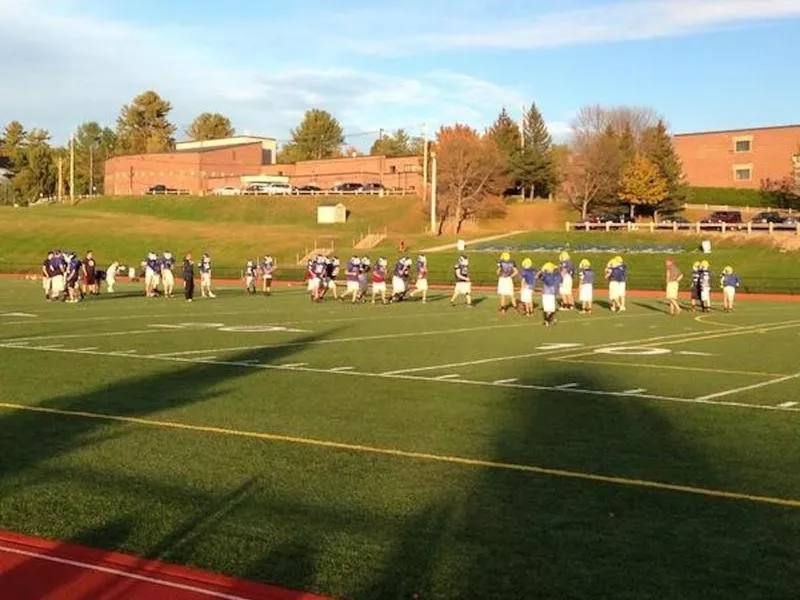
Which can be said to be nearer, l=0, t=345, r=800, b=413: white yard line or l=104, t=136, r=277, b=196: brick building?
l=0, t=345, r=800, b=413: white yard line

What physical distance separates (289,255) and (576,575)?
62405mm

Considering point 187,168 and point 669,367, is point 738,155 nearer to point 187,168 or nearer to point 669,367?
point 187,168

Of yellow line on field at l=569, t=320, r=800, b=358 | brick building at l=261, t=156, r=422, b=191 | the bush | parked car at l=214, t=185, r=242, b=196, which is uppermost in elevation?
brick building at l=261, t=156, r=422, b=191

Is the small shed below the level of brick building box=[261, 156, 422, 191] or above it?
below

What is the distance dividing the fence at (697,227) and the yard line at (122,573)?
58.0m

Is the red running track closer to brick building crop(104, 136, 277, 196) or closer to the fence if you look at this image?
the fence

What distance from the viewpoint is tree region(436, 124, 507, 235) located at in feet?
266

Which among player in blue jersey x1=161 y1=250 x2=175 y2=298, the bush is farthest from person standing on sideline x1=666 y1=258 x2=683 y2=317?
the bush

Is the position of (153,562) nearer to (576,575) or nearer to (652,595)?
(576,575)

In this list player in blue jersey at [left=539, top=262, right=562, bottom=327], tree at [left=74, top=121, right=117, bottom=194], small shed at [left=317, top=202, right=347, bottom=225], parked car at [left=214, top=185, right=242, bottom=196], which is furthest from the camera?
tree at [left=74, top=121, right=117, bottom=194]

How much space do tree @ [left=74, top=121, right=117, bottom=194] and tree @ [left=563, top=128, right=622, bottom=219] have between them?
7120cm

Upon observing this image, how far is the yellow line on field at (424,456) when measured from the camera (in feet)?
25.5

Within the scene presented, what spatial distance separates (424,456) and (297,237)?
2609 inches

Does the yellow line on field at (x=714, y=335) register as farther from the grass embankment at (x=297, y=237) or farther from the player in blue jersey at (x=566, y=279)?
the grass embankment at (x=297, y=237)
